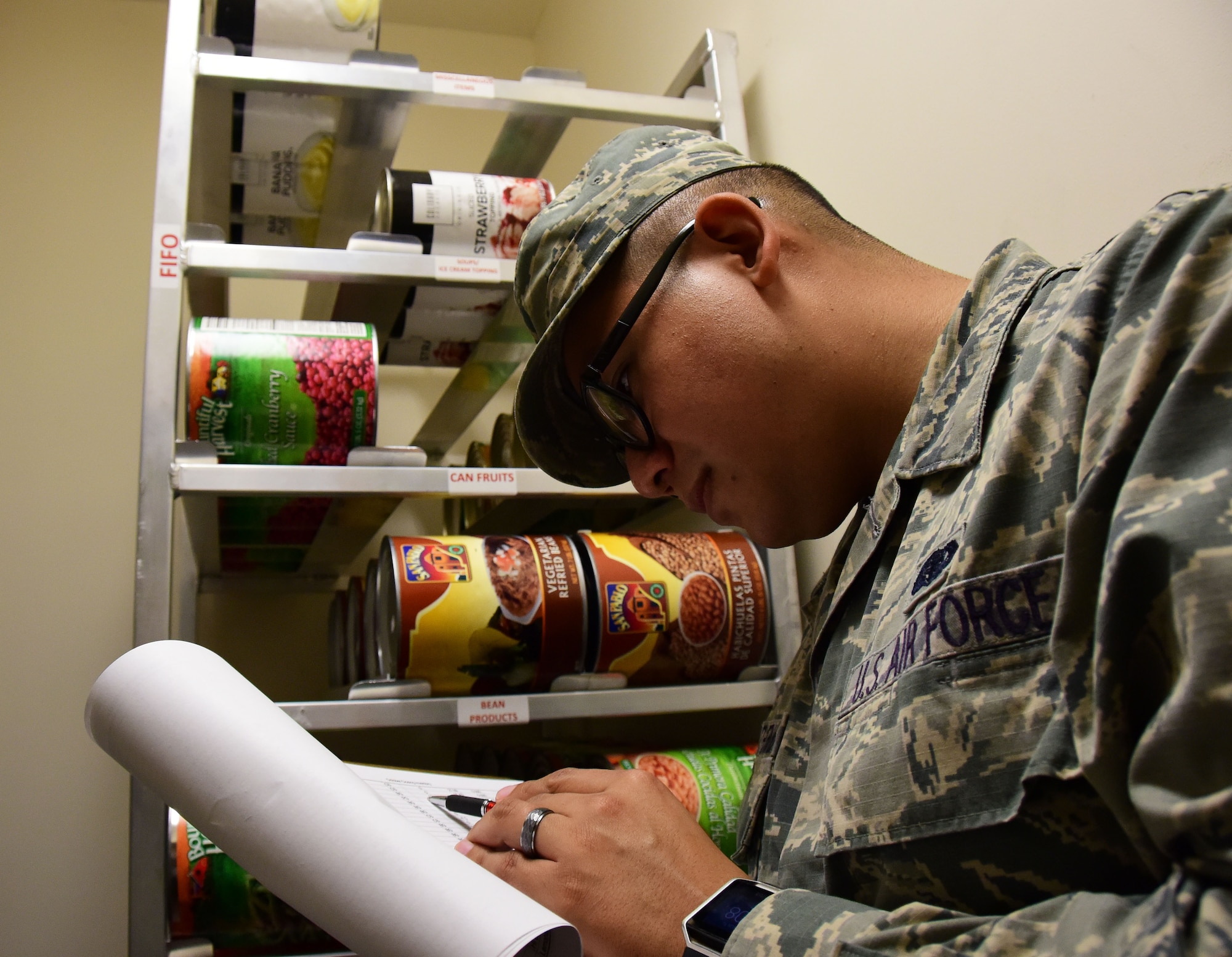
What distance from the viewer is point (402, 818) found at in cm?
56

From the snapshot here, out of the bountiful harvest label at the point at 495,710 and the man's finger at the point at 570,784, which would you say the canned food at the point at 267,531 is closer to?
the bountiful harvest label at the point at 495,710

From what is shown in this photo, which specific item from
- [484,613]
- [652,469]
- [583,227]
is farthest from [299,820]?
[484,613]

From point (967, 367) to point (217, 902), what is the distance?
114 centimetres

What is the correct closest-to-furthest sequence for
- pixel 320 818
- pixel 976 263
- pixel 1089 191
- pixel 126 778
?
pixel 320 818
pixel 1089 191
pixel 976 263
pixel 126 778

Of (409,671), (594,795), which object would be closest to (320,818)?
(594,795)

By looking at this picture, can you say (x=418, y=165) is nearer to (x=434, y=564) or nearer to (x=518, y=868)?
(x=434, y=564)

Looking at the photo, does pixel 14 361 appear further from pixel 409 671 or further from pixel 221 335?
pixel 409 671

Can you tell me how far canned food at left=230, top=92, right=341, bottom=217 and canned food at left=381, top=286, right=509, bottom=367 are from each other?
11.4 inches

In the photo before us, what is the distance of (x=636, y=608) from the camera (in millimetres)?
1400

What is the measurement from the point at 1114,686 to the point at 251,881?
3.81 ft

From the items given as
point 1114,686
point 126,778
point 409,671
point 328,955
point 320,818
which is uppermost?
point 1114,686

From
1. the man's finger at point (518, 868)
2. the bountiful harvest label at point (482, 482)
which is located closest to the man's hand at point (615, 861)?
the man's finger at point (518, 868)

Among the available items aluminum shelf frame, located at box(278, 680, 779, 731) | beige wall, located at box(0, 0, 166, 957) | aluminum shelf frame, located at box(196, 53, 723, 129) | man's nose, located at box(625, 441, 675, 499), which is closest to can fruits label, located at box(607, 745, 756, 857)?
aluminum shelf frame, located at box(278, 680, 779, 731)

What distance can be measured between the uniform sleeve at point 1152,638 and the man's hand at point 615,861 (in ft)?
0.31
